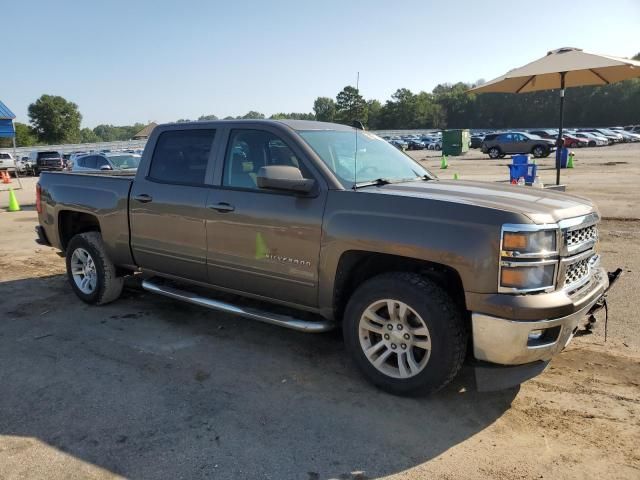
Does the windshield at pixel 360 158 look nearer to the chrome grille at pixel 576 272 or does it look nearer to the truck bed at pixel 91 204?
the chrome grille at pixel 576 272

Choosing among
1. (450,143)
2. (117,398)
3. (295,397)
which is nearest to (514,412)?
(295,397)

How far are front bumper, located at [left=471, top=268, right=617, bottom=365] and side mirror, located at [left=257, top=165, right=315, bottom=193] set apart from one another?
57.1 inches

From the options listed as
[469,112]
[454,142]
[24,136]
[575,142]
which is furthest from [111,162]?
[469,112]

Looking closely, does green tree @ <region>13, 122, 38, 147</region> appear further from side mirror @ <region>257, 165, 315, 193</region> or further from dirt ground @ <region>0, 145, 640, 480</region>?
side mirror @ <region>257, 165, 315, 193</region>

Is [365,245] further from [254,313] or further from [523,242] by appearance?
[254,313]

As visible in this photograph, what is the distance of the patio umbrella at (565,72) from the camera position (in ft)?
29.2

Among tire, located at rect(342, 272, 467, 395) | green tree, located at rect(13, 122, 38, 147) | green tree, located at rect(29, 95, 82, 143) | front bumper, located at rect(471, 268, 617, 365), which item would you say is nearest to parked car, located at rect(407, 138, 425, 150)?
tire, located at rect(342, 272, 467, 395)

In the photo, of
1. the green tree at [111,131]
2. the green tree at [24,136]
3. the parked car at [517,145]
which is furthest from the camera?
the green tree at [111,131]

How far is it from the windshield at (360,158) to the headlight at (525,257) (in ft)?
4.15

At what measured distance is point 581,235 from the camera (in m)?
3.37

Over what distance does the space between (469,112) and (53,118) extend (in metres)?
95.5

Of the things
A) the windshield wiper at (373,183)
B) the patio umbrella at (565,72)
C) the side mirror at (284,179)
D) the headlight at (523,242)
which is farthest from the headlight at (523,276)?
the patio umbrella at (565,72)

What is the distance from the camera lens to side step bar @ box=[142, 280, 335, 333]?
380cm

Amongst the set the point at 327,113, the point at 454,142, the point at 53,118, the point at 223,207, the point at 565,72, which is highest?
the point at 53,118
